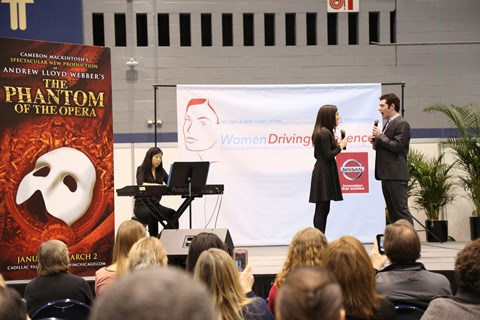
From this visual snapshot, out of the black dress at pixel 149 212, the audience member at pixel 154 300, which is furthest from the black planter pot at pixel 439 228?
the audience member at pixel 154 300

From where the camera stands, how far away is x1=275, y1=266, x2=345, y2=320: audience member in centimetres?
135

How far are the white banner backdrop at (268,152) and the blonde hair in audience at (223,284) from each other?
573cm

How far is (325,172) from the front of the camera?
247 inches

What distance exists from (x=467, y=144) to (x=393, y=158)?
3.40m

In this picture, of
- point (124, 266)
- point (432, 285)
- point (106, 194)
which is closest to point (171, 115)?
point (106, 194)

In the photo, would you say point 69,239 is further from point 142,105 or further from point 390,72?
point 390,72

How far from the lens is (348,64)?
10.6 meters

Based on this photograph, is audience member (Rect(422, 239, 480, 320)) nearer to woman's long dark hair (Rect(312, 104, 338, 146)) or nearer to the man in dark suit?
the man in dark suit

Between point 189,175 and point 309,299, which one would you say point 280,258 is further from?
point 309,299

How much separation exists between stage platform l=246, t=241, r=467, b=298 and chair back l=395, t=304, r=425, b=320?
242 cm

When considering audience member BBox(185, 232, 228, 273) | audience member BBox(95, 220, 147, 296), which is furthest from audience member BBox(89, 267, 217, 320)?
audience member BBox(95, 220, 147, 296)

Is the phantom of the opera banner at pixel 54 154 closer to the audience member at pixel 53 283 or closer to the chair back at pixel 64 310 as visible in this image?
the audience member at pixel 53 283

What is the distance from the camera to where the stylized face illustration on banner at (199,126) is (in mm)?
8305

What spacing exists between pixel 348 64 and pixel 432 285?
25.5 ft
